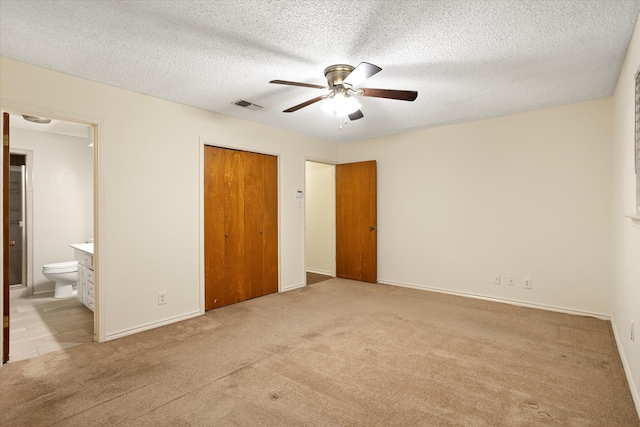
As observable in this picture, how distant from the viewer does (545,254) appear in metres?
3.87

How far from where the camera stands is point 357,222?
5523 millimetres

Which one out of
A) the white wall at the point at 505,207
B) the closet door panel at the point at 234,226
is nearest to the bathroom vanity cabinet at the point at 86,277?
the closet door panel at the point at 234,226

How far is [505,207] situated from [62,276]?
19.1ft

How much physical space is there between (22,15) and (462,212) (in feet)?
15.2

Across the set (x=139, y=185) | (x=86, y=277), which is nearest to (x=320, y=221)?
(x=139, y=185)

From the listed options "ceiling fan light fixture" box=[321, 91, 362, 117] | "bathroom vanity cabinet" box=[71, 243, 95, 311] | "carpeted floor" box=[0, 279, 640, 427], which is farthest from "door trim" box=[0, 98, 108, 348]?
"ceiling fan light fixture" box=[321, 91, 362, 117]

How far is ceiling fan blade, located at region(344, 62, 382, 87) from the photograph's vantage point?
2152mm

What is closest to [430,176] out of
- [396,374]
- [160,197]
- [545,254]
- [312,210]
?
[545,254]

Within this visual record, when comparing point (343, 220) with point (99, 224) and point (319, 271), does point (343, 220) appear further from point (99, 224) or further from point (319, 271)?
point (99, 224)

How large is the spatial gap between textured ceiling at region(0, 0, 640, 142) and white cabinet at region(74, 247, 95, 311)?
208 cm

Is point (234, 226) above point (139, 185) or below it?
below

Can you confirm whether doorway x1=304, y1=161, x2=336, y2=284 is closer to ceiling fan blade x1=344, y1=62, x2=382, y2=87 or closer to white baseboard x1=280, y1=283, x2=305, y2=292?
white baseboard x1=280, y1=283, x2=305, y2=292

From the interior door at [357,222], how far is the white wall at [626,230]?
9.53 feet

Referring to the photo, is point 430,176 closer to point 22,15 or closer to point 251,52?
point 251,52
